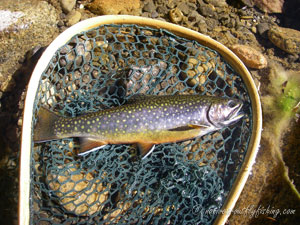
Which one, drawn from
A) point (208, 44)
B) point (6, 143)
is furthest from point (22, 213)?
point (208, 44)

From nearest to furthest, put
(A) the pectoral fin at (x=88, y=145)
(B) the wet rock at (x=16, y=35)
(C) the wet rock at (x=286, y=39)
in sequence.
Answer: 1. (A) the pectoral fin at (x=88, y=145)
2. (B) the wet rock at (x=16, y=35)
3. (C) the wet rock at (x=286, y=39)

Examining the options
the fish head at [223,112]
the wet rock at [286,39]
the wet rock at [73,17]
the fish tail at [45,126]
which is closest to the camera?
the fish tail at [45,126]

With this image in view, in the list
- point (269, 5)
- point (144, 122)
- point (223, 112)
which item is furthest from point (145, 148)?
point (269, 5)

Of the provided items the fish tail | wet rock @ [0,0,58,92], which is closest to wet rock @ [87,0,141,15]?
wet rock @ [0,0,58,92]

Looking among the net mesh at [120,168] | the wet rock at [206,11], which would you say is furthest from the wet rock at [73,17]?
the wet rock at [206,11]

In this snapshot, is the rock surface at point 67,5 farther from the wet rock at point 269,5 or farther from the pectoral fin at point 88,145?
the wet rock at point 269,5

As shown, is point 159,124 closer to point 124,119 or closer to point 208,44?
point 124,119
